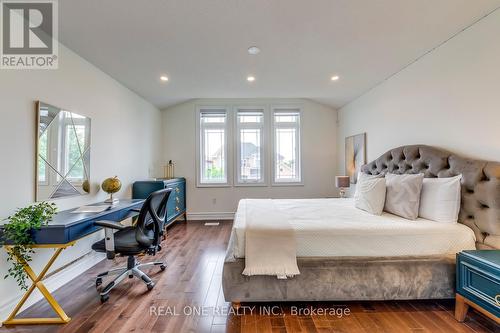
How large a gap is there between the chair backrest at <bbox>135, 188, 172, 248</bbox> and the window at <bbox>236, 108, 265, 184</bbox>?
274 centimetres

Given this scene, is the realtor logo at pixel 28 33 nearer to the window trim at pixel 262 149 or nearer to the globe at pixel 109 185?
the globe at pixel 109 185

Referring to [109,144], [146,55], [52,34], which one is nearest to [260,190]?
[109,144]

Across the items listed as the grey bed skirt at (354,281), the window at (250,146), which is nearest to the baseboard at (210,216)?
the window at (250,146)

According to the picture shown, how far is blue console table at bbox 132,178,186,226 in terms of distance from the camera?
375cm

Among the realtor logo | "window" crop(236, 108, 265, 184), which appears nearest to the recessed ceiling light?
the realtor logo

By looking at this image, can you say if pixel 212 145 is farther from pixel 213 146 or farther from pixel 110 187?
pixel 110 187

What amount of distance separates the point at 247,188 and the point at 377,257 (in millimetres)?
3339

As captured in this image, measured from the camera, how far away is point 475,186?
1950 mm

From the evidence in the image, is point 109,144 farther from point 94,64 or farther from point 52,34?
point 52,34

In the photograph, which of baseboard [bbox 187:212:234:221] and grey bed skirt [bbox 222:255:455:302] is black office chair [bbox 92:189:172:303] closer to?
grey bed skirt [bbox 222:255:455:302]

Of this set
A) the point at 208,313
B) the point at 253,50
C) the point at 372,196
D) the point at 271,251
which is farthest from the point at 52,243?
the point at 372,196

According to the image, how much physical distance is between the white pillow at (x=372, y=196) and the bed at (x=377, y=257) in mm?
473

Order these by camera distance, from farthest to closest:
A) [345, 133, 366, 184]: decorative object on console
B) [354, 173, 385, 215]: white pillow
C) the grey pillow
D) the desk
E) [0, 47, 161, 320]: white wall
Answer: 1. [345, 133, 366, 184]: decorative object on console
2. [354, 173, 385, 215]: white pillow
3. the grey pillow
4. [0, 47, 161, 320]: white wall
5. the desk

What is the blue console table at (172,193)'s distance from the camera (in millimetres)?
3750
